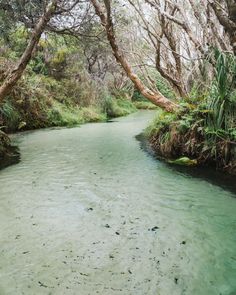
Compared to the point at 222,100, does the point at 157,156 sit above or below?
below

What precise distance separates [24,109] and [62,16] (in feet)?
16.1

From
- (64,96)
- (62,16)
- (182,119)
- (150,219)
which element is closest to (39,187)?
(150,219)

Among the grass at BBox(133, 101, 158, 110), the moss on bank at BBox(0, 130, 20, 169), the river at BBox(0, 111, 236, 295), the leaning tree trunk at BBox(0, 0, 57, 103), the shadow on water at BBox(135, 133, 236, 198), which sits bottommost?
the river at BBox(0, 111, 236, 295)

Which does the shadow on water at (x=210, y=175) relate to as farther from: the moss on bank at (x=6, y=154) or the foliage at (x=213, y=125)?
the moss on bank at (x=6, y=154)

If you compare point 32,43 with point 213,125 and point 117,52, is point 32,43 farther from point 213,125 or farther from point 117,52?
point 213,125

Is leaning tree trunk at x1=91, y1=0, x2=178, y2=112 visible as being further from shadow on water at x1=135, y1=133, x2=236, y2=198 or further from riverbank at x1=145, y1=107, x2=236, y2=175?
shadow on water at x1=135, y1=133, x2=236, y2=198

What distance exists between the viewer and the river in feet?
7.74

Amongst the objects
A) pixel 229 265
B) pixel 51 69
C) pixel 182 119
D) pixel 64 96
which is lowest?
pixel 229 265

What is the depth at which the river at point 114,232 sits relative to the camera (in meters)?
2.36

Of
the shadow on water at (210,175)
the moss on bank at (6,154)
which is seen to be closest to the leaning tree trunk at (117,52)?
the shadow on water at (210,175)

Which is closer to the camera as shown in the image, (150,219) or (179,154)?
(150,219)

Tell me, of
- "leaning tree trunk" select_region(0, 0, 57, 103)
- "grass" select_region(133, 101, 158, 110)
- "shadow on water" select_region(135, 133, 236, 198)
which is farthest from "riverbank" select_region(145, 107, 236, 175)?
"grass" select_region(133, 101, 158, 110)

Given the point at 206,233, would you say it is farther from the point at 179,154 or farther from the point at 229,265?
the point at 179,154

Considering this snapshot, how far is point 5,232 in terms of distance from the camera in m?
3.26
